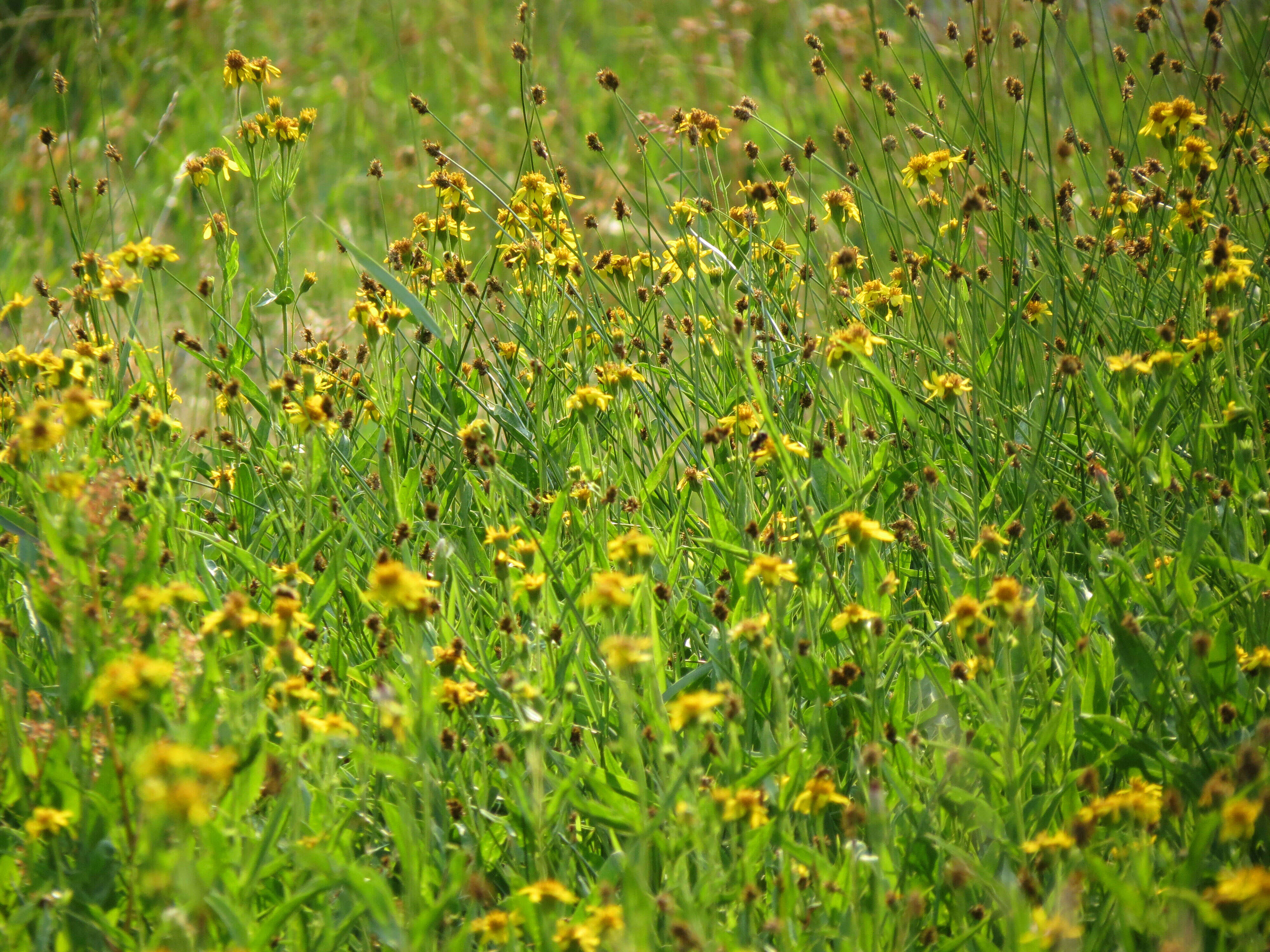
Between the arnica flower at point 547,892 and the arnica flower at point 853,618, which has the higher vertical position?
the arnica flower at point 853,618

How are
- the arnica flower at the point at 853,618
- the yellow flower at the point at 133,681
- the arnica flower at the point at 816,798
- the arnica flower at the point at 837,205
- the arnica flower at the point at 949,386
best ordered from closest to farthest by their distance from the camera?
the yellow flower at the point at 133,681 → the arnica flower at the point at 816,798 → the arnica flower at the point at 853,618 → the arnica flower at the point at 949,386 → the arnica flower at the point at 837,205

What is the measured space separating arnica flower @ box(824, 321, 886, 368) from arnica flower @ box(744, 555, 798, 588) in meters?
0.41

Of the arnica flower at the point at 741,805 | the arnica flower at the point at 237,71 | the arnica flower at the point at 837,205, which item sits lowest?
the arnica flower at the point at 741,805

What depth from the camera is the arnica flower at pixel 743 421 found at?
6.46 feet

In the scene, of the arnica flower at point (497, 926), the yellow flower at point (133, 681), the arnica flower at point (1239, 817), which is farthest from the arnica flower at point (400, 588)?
the arnica flower at point (1239, 817)

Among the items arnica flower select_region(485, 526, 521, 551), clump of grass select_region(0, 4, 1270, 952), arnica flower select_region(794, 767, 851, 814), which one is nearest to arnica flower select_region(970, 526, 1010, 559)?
clump of grass select_region(0, 4, 1270, 952)

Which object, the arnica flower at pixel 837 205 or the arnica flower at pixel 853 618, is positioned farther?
the arnica flower at pixel 837 205

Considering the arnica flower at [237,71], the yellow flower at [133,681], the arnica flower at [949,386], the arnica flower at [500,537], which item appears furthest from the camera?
the arnica flower at [237,71]

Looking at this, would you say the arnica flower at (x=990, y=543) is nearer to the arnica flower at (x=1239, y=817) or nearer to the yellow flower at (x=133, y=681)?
the arnica flower at (x=1239, y=817)

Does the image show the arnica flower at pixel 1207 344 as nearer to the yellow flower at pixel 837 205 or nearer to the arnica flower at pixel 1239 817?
the yellow flower at pixel 837 205

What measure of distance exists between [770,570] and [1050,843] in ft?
1.50

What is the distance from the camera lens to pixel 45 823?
1.33 meters

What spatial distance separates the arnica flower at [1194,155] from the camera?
2.08 m

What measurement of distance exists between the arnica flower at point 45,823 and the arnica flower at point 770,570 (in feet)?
2.85
